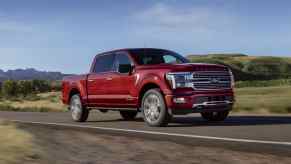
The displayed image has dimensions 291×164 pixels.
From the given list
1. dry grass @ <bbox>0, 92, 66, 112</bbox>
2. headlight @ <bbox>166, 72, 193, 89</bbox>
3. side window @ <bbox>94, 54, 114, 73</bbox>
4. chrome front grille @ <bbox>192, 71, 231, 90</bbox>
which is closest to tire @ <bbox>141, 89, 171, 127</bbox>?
headlight @ <bbox>166, 72, 193, 89</bbox>

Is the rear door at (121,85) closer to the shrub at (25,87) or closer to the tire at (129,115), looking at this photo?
the tire at (129,115)

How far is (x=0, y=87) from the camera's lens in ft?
429

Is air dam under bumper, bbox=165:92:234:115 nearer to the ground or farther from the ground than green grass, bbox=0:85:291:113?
farther from the ground

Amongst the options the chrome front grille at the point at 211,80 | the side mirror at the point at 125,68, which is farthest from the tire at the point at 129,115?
the chrome front grille at the point at 211,80

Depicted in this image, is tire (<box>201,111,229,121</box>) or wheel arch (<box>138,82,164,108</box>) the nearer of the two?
wheel arch (<box>138,82,164,108</box>)

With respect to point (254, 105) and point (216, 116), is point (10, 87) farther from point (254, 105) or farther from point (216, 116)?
point (216, 116)

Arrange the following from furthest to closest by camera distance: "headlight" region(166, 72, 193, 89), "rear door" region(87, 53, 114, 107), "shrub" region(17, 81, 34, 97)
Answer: "shrub" region(17, 81, 34, 97) < "rear door" region(87, 53, 114, 107) < "headlight" region(166, 72, 193, 89)

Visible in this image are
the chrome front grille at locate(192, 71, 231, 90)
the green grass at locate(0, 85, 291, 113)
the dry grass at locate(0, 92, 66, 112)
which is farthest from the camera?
the dry grass at locate(0, 92, 66, 112)

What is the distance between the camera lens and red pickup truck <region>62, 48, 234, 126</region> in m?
13.0

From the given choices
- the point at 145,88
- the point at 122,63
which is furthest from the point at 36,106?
the point at 145,88

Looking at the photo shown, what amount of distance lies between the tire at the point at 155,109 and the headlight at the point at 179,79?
1.49 ft

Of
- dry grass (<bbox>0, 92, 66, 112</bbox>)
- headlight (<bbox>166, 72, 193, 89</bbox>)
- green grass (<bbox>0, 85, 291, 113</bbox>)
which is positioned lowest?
dry grass (<bbox>0, 92, 66, 112</bbox>)

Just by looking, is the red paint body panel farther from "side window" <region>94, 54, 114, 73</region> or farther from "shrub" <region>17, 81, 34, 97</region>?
"shrub" <region>17, 81, 34, 97</region>

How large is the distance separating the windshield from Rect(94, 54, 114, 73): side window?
3.00ft
